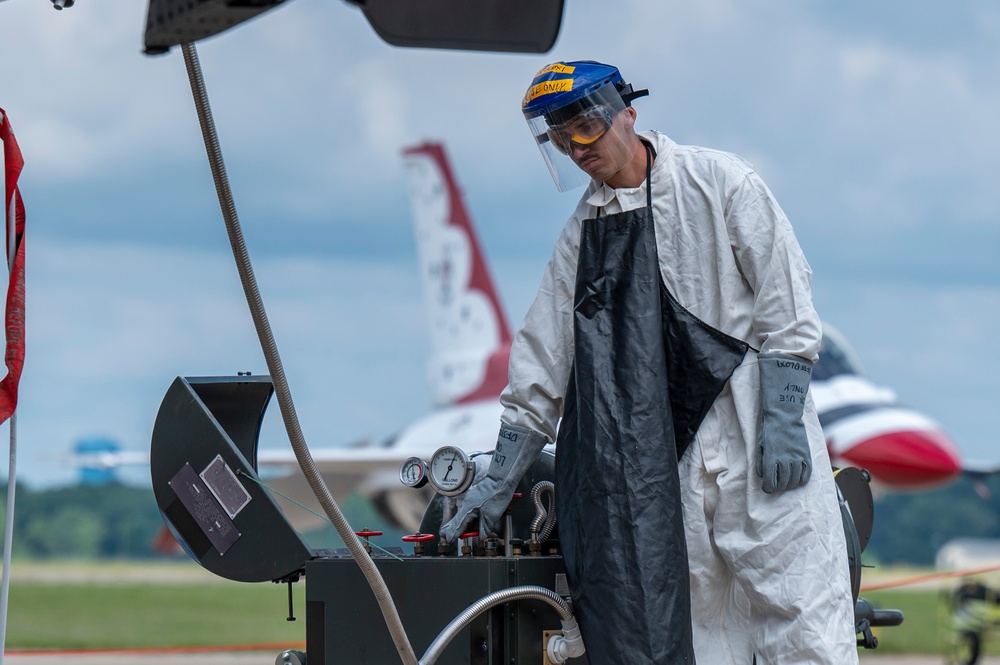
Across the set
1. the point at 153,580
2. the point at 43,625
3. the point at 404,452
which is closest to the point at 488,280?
the point at 404,452

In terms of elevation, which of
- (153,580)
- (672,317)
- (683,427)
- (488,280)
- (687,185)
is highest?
(488,280)

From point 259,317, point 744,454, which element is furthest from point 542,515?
point 259,317

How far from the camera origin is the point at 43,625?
61.5 feet

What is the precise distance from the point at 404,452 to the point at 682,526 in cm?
1367

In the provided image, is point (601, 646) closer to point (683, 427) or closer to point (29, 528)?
point (683, 427)

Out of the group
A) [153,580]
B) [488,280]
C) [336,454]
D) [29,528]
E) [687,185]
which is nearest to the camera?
[687,185]

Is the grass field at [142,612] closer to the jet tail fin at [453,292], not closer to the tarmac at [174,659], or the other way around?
the tarmac at [174,659]

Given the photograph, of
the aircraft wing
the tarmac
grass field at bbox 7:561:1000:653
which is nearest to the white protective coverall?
the tarmac

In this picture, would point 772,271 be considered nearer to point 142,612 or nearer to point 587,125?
point 587,125

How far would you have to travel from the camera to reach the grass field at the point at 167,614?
608 inches

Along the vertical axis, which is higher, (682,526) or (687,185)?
(687,185)

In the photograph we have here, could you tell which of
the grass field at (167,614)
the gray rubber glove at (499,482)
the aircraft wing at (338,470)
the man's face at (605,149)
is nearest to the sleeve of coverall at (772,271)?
the man's face at (605,149)

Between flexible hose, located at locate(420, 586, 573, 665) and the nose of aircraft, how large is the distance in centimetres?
906

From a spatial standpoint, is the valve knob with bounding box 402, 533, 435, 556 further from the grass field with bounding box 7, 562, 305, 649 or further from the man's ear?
the grass field with bounding box 7, 562, 305, 649
